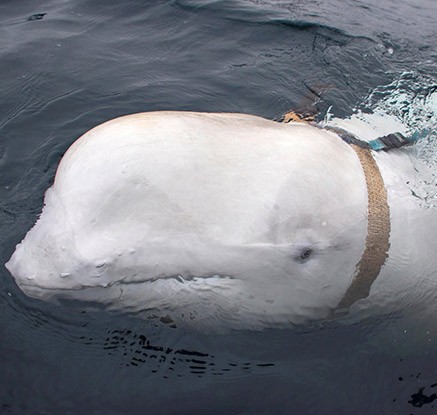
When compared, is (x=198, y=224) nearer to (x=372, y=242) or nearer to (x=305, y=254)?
(x=305, y=254)

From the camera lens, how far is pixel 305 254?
3422mm

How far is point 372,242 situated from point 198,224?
107 cm

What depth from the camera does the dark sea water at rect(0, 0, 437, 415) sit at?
12.5ft

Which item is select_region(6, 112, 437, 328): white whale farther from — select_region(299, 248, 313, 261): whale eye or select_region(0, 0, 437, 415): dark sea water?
select_region(0, 0, 437, 415): dark sea water

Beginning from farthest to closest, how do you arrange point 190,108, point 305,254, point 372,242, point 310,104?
1. point 190,108
2. point 310,104
3. point 372,242
4. point 305,254

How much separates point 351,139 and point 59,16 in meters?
6.15

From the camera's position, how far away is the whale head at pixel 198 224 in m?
3.13

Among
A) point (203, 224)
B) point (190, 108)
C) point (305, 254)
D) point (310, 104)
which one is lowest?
point (190, 108)

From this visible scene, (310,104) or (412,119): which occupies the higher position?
(412,119)

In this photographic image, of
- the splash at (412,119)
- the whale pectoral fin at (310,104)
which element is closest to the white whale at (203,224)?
the splash at (412,119)

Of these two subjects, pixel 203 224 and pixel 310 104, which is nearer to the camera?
pixel 203 224

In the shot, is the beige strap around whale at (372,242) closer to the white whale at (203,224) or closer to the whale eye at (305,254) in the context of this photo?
the white whale at (203,224)

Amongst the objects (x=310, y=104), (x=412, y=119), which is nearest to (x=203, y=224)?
(x=412, y=119)

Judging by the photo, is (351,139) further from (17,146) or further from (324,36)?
(324,36)
